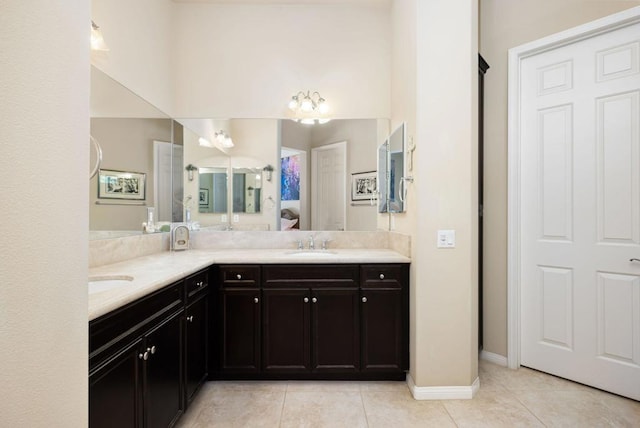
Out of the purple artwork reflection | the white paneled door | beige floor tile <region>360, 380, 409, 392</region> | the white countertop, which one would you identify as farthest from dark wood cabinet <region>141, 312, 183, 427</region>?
the white paneled door

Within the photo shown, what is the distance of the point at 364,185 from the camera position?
3.21 m

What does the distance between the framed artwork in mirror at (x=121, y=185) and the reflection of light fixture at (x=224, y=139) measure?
847 millimetres

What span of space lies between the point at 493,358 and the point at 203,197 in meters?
2.94

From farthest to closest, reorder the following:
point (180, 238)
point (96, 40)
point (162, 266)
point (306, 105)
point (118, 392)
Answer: point (306, 105)
point (180, 238)
point (162, 266)
point (96, 40)
point (118, 392)

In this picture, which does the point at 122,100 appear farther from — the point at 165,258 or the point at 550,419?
the point at 550,419

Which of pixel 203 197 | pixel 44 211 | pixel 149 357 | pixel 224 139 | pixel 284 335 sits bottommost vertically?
pixel 284 335

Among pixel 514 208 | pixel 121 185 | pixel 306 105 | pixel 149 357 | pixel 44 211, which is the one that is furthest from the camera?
pixel 306 105

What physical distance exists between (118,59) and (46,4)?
177 cm

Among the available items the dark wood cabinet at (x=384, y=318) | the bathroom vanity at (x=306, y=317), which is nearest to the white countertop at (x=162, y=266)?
the bathroom vanity at (x=306, y=317)

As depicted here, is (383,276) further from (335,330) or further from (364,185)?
(364,185)

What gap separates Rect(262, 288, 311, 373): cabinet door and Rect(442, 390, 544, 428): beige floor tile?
1.04 m

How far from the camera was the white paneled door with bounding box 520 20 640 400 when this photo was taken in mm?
2297

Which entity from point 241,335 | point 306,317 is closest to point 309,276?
point 306,317

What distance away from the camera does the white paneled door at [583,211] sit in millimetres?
2297
